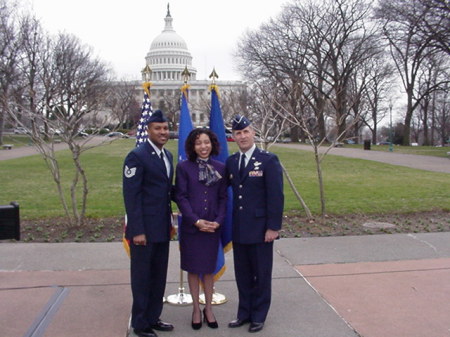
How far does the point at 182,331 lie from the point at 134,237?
3.09 ft

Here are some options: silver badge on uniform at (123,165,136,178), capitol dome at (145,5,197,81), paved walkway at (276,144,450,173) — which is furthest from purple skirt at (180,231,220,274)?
capitol dome at (145,5,197,81)

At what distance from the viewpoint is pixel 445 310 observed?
452cm

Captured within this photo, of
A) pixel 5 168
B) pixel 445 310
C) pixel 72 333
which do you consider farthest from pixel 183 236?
pixel 5 168

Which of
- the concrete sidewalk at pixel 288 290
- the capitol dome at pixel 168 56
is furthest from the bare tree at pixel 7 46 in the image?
the capitol dome at pixel 168 56

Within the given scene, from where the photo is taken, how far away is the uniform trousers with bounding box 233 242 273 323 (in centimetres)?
423

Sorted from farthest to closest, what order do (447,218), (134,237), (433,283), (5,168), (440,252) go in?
(5,168), (447,218), (440,252), (433,283), (134,237)

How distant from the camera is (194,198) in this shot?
13.6 feet

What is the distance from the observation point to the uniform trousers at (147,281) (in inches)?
160

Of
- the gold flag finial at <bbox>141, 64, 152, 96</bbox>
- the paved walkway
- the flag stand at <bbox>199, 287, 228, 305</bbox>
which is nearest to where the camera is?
the flag stand at <bbox>199, 287, 228, 305</bbox>

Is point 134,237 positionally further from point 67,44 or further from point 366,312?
point 67,44

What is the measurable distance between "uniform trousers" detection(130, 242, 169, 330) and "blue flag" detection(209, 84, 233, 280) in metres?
0.65

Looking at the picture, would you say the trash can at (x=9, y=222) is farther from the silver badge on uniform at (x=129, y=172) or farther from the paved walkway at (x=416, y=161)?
the paved walkway at (x=416, y=161)

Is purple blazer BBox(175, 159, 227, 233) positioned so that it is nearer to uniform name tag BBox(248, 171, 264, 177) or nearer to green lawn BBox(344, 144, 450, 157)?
uniform name tag BBox(248, 171, 264, 177)

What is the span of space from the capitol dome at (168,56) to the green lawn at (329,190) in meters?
88.1
